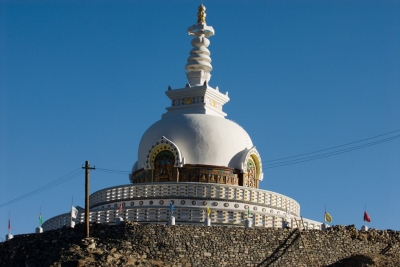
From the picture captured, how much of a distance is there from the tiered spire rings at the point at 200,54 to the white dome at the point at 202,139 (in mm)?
4415

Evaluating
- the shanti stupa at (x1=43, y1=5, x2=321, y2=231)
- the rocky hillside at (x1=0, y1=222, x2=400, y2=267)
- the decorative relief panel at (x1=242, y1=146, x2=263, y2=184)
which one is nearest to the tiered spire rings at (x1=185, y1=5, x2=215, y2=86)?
the shanti stupa at (x1=43, y1=5, x2=321, y2=231)

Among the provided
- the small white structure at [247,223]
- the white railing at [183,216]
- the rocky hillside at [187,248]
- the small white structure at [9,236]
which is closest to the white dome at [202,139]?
the white railing at [183,216]

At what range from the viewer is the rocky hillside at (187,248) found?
158 feet

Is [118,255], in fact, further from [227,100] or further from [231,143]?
[227,100]

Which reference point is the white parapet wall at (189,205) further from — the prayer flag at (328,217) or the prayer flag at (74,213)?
the prayer flag at (328,217)

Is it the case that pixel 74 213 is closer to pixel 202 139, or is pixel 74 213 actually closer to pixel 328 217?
pixel 202 139

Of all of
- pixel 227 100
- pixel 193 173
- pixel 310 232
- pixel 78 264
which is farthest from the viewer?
pixel 227 100

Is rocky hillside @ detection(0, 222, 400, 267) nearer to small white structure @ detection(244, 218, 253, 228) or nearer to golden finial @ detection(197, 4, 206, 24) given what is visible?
small white structure @ detection(244, 218, 253, 228)

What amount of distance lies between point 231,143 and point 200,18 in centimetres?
1030

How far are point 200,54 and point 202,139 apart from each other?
7.97 metres

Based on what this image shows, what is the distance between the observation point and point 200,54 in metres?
66.2

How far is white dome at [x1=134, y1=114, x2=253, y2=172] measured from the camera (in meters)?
60.3

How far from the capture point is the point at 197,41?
2603 inches

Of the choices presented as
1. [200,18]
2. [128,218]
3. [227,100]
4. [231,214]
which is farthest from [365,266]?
[200,18]
